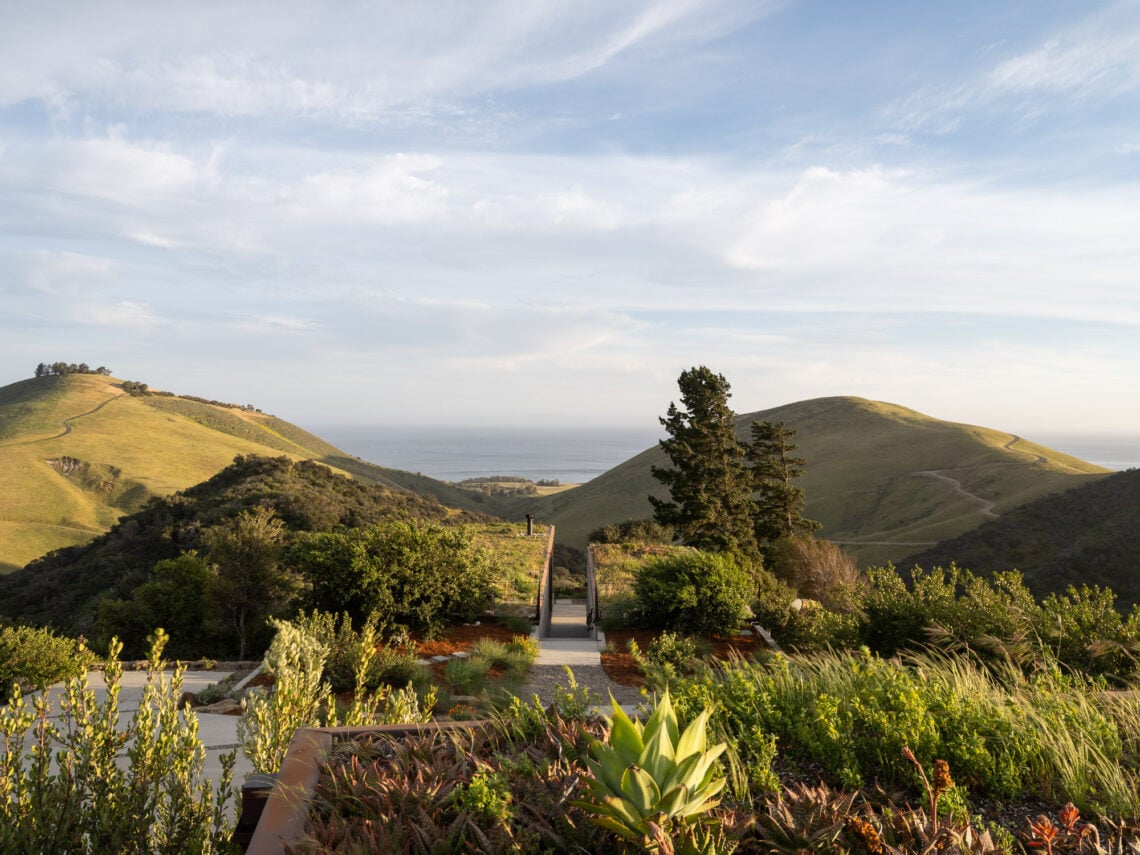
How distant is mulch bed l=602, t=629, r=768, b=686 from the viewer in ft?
29.7

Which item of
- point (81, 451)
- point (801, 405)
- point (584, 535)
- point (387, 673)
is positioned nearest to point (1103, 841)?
point (387, 673)

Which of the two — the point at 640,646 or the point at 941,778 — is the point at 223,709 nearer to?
the point at 640,646

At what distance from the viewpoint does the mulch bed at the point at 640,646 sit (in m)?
9.05

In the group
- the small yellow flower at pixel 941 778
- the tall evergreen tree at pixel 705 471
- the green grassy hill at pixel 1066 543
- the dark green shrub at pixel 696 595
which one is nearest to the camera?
the small yellow flower at pixel 941 778

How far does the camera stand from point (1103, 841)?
272 centimetres

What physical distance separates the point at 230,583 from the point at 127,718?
7732mm

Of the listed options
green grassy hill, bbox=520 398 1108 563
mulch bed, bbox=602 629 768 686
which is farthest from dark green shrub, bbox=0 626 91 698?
green grassy hill, bbox=520 398 1108 563

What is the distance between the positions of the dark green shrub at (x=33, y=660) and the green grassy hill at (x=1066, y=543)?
31.4 metres

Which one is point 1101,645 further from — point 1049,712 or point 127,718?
point 127,718

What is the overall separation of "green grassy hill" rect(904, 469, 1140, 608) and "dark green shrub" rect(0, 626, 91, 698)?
1237 inches

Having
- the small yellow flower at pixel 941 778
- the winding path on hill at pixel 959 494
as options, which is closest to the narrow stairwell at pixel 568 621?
the small yellow flower at pixel 941 778

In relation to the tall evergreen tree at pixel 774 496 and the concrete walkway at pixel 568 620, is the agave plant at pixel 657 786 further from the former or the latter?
the tall evergreen tree at pixel 774 496

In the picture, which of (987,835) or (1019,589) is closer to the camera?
(987,835)

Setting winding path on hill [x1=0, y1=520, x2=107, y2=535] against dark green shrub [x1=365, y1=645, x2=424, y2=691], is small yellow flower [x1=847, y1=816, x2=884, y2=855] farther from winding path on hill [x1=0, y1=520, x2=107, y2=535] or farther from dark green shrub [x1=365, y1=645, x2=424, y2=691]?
winding path on hill [x1=0, y1=520, x2=107, y2=535]
